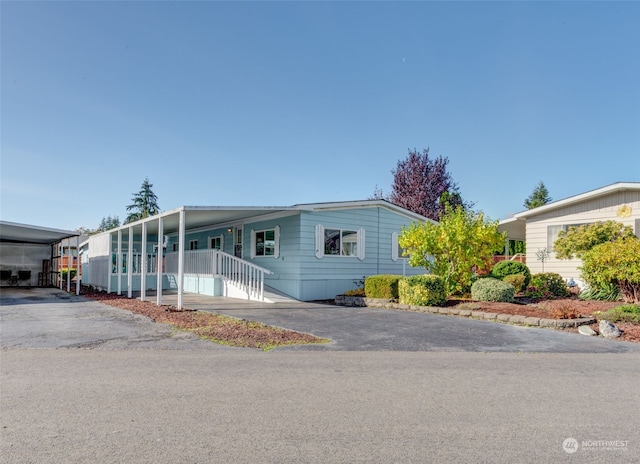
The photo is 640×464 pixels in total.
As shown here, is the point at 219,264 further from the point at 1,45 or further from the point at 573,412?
the point at 573,412

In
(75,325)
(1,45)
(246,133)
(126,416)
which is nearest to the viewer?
(126,416)

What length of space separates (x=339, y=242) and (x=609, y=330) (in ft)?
28.6

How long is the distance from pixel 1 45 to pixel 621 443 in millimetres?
15646

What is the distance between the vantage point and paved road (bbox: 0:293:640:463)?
296 centimetres

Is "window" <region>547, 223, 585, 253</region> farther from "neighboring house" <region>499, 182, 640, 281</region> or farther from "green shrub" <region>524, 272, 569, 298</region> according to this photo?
"green shrub" <region>524, 272, 569, 298</region>

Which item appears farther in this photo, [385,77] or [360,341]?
[385,77]

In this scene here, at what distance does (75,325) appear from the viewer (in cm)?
879

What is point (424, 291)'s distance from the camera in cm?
1155

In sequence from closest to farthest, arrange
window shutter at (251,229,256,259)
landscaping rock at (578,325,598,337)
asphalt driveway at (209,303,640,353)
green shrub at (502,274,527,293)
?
asphalt driveway at (209,303,640,353), landscaping rock at (578,325,598,337), green shrub at (502,274,527,293), window shutter at (251,229,256,259)

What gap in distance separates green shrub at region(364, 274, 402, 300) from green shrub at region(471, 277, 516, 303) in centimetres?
235

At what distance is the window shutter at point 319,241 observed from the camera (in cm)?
1419

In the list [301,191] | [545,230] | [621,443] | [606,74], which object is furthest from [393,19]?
[301,191]
